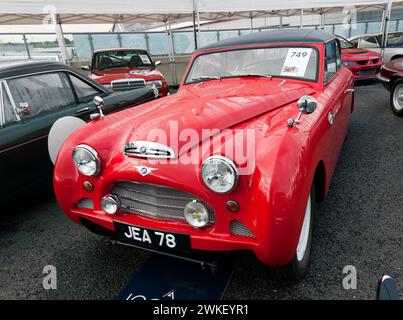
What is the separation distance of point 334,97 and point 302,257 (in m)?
1.58

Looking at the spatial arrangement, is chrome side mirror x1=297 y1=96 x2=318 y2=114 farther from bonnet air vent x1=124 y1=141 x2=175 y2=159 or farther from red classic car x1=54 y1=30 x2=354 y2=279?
bonnet air vent x1=124 y1=141 x2=175 y2=159

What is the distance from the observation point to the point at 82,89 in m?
3.80

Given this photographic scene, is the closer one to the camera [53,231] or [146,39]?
[53,231]

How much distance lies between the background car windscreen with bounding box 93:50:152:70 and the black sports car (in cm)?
337

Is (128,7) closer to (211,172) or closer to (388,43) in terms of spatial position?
(211,172)

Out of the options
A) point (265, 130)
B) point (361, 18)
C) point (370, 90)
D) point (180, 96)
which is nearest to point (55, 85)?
point (180, 96)

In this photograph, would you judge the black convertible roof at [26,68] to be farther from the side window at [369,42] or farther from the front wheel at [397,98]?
the side window at [369,42]

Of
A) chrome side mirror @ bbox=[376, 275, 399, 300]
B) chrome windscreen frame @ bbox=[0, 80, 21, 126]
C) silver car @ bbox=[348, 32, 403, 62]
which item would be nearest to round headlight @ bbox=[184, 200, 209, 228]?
chrome side mirror @ bbox=[376, 275, 399, 300]

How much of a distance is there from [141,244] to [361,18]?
28.2m

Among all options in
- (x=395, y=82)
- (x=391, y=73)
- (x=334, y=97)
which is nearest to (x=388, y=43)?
(x=391, y=73)

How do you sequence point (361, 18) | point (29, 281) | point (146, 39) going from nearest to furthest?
point (29, 281), point (146, 39), point (361, 18)

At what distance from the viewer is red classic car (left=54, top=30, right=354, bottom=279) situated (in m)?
1.60

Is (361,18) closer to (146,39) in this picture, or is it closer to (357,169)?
(146,39)

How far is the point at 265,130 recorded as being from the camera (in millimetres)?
1914
